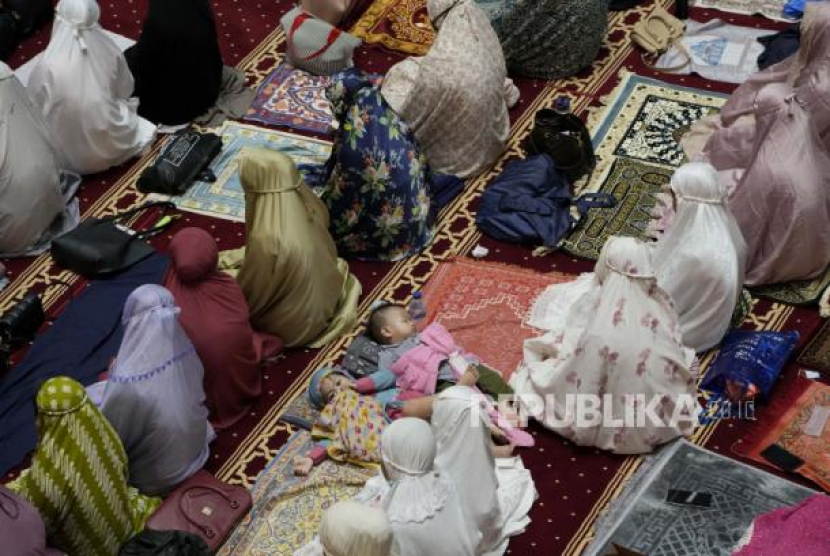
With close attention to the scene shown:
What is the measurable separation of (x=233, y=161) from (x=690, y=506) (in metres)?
3.07

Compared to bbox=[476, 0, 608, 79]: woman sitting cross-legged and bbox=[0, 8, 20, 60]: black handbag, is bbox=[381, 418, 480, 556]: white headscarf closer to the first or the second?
bbox=[476, 0, 608, 79]: woman sitting cross-legged

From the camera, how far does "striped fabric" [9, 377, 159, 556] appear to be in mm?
4320

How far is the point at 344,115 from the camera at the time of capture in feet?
19.3

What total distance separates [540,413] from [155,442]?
1539 millimetres

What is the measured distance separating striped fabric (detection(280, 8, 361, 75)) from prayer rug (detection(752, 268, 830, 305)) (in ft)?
8.82

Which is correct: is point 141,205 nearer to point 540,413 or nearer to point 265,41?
point 265,41

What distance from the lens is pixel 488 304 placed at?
18.9 ft

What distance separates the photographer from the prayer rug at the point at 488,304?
5.56 metres

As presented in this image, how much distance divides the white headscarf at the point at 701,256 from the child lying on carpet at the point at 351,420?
945 mm

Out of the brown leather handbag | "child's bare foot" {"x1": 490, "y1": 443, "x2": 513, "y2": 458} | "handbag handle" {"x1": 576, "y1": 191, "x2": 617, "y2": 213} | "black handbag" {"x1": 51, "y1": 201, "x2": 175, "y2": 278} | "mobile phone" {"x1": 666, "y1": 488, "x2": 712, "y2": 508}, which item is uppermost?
"handbag handle" {"x1": 576, "y1": 191, "x2": 617, "y2": 213}

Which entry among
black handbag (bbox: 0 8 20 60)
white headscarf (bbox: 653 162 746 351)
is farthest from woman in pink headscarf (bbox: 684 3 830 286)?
black handbag (bbox: 0 8 20 60)

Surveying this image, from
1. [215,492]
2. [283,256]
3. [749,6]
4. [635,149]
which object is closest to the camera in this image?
[215,492]

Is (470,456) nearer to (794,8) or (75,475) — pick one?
(75,475)

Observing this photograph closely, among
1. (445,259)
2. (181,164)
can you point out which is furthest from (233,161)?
(445,259)
